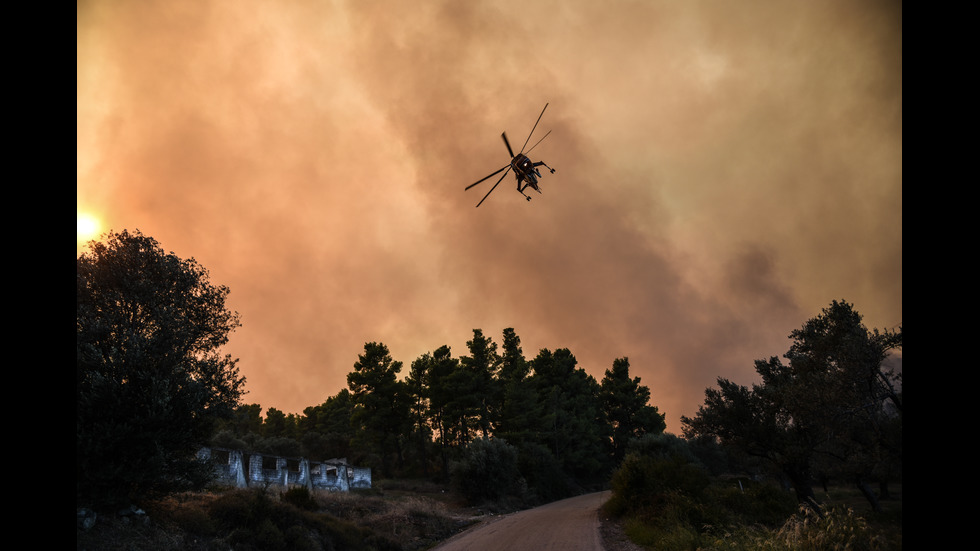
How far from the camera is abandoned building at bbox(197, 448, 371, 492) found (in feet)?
96.3

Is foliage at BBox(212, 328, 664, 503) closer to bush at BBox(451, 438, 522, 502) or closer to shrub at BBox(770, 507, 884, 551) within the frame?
bush at BBox(451, 438, 522, 502)

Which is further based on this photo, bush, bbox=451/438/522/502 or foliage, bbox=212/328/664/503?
foliage, bbox=212/328/664/503

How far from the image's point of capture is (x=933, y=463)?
15.5ft

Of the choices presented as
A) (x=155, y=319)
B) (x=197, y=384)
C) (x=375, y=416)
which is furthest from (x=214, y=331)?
(x=375, y=416)

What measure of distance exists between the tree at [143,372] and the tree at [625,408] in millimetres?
77885

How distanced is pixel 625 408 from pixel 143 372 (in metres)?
84.9

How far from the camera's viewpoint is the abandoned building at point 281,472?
29359 millimetres

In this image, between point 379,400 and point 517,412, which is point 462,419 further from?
point 379,400

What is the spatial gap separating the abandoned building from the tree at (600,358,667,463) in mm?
54984

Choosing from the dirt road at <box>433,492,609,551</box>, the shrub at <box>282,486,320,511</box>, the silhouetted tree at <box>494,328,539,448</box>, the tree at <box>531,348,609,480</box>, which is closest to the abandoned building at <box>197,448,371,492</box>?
the shrub at <box>282,486,320,511</box>

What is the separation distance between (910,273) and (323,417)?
104857 millimetres

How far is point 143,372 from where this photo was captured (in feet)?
47.9

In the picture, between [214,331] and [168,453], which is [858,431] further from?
[214,331]

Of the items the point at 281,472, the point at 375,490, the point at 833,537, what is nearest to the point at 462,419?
the point at 375,490
